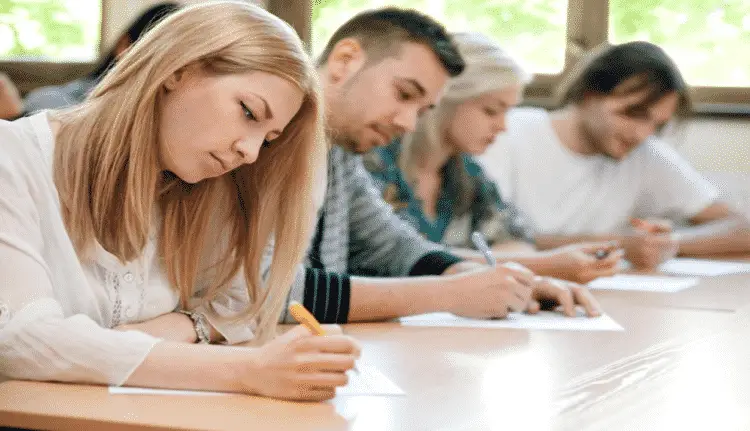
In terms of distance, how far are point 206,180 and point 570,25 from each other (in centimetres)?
320

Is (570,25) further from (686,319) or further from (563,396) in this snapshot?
(563,396)

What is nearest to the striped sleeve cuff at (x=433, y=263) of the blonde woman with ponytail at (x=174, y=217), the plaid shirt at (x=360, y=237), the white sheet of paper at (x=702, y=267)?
the plaid shirt at (x=360, y=237)

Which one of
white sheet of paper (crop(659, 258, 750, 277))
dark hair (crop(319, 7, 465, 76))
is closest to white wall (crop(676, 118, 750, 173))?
white sheet of paper (crop(659, 258, 750, 277))

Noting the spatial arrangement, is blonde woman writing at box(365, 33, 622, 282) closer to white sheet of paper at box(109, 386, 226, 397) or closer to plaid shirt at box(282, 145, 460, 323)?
plaid shirt at box(282, 145, 460, 323)

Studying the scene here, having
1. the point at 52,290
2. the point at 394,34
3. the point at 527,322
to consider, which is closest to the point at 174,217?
the point at 52,290

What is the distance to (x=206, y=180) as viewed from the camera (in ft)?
5.30

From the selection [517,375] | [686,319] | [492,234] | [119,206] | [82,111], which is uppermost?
[82,111]

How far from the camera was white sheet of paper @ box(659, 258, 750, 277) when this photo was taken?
119 inches

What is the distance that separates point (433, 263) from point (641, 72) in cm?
147

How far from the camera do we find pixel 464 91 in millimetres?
3123

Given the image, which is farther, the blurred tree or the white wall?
the blurred tree

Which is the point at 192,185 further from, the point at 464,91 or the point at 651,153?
the point at 651,153

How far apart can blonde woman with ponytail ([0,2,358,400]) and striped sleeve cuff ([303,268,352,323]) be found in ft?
0.68

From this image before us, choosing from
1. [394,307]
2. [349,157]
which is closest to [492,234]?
[349,157]
